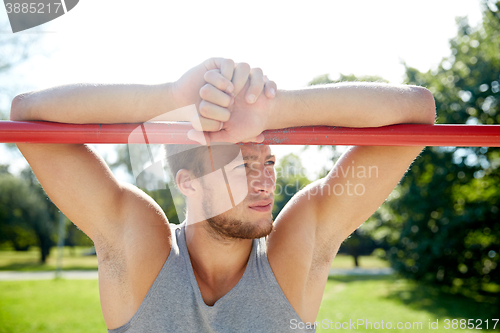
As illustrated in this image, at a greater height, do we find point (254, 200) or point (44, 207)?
point (254, 200)

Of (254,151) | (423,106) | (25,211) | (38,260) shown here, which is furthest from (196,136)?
(38,260)

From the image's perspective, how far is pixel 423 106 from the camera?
128 centimetres

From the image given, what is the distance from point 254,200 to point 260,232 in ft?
0.41

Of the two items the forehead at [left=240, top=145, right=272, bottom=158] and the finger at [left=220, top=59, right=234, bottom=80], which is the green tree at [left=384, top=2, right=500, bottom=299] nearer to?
the forehead at [left=240, top=145, right=272, bottom=158]

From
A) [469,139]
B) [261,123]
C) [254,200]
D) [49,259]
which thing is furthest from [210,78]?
[49,259]

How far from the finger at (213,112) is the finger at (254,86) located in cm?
8

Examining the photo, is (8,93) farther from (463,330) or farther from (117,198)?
(463,330)

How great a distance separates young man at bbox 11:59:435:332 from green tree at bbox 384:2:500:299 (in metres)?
9.63

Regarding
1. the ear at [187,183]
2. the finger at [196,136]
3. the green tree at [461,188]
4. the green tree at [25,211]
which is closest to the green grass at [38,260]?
the green tree at [25,211]

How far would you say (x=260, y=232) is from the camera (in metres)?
1.47

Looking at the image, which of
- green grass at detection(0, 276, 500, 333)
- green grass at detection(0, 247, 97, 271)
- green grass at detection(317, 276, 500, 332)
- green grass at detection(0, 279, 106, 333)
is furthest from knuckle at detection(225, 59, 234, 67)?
green grass at detection(0, 247, 97, 271)

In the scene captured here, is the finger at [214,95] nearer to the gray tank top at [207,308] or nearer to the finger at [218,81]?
the finger at [218,81]

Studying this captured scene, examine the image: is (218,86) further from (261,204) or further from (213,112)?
(261,204)

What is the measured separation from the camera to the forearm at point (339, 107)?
1.20m
